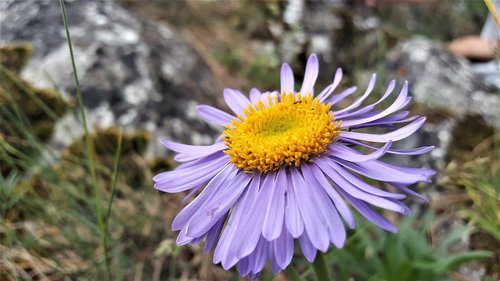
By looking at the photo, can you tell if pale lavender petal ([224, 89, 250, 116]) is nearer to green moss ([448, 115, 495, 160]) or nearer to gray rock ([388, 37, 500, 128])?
green moss ([448, 115, 495, 160])

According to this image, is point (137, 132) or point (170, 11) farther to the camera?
point (170, 11)

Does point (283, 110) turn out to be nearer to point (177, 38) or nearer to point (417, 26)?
point (177, 38)

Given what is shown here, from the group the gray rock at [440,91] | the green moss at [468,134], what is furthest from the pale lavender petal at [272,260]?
the green moss at [468,134]

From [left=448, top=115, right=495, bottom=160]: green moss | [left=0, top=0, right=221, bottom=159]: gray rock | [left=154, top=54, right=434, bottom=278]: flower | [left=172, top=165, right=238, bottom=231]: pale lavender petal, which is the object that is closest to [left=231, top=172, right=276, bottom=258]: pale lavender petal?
[left=154, top=54, right=434, bottom=278]: flower

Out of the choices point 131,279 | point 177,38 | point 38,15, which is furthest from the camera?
point 177,38

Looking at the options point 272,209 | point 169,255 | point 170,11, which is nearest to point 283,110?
point 272,209
